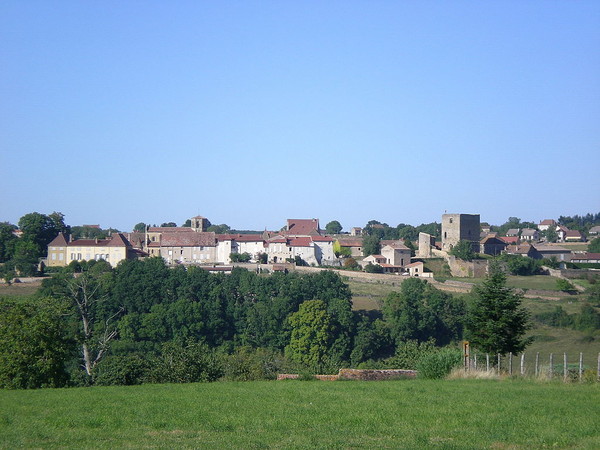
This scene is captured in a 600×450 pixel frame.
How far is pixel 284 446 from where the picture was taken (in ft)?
32.7

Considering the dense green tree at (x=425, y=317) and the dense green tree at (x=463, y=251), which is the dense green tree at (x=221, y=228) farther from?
the dense green tree at (x=425, y=317)

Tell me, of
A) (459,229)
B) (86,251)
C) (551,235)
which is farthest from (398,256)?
(551,235)

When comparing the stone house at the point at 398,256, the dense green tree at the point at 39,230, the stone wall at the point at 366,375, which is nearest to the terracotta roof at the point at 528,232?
the stone house at the point at 398,256

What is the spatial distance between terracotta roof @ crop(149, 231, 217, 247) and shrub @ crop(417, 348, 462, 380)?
62.4 metres

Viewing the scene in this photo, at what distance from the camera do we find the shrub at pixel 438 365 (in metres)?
18.5

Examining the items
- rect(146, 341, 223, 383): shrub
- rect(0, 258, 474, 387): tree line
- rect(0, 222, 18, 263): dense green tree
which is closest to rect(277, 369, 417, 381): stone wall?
rect(146, 341, 223, 383): shrub

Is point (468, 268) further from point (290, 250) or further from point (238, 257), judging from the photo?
point (238, 257)

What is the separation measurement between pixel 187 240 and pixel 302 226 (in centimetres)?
1754

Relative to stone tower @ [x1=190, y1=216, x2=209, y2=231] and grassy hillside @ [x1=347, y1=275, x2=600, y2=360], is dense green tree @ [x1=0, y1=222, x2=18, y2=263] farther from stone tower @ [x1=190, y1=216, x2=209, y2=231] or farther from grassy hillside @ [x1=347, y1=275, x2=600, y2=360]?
grassy hillside @ [x1=347, y1=275, x2=600, y2=360]

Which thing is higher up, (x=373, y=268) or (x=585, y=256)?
(x=585, y=256)

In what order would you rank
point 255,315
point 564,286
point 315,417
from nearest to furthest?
point 315,417
point 255,315
point 564,286

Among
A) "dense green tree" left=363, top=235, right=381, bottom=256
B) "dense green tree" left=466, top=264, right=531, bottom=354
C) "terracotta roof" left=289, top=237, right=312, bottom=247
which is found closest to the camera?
"dense green tree" left=466, top=264, right=531, bottom=354

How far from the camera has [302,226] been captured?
303 ft

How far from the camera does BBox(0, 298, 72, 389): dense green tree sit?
2095 cm
